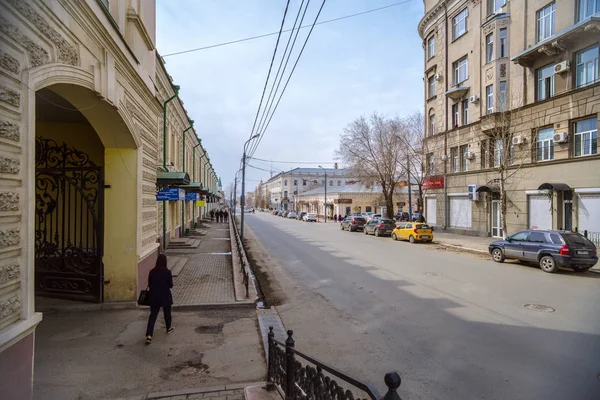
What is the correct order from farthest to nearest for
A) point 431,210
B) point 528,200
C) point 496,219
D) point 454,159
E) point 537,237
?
point 431,210 < point 454,159 < point 496,219 < point 528,200 < point 537,237

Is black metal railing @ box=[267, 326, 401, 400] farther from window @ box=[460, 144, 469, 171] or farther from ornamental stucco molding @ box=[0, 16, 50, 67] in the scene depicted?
window @ box=[460, 144, 469, 171]

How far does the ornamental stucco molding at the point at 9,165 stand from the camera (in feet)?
11.1

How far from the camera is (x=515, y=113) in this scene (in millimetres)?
21219

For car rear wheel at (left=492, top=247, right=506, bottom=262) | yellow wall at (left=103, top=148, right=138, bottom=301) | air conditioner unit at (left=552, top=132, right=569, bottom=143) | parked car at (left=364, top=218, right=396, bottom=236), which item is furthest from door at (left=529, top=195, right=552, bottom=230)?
yellow wall at (left=103, top=148, right=138, bottom=301)

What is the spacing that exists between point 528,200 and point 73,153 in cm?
2281

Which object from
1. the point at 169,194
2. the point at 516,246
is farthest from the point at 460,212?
the point at 169,194

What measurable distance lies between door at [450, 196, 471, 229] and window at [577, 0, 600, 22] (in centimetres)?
1260

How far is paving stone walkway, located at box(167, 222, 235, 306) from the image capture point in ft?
29.9

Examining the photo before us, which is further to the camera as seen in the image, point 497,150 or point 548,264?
point 497,150

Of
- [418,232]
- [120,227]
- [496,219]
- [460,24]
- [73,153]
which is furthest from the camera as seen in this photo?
[460,24]

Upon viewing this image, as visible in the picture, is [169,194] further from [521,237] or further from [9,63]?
[521,237]

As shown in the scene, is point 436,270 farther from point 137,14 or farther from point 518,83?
point 518,83

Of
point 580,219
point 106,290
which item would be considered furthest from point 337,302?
point 580,219

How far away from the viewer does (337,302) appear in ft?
30.0
